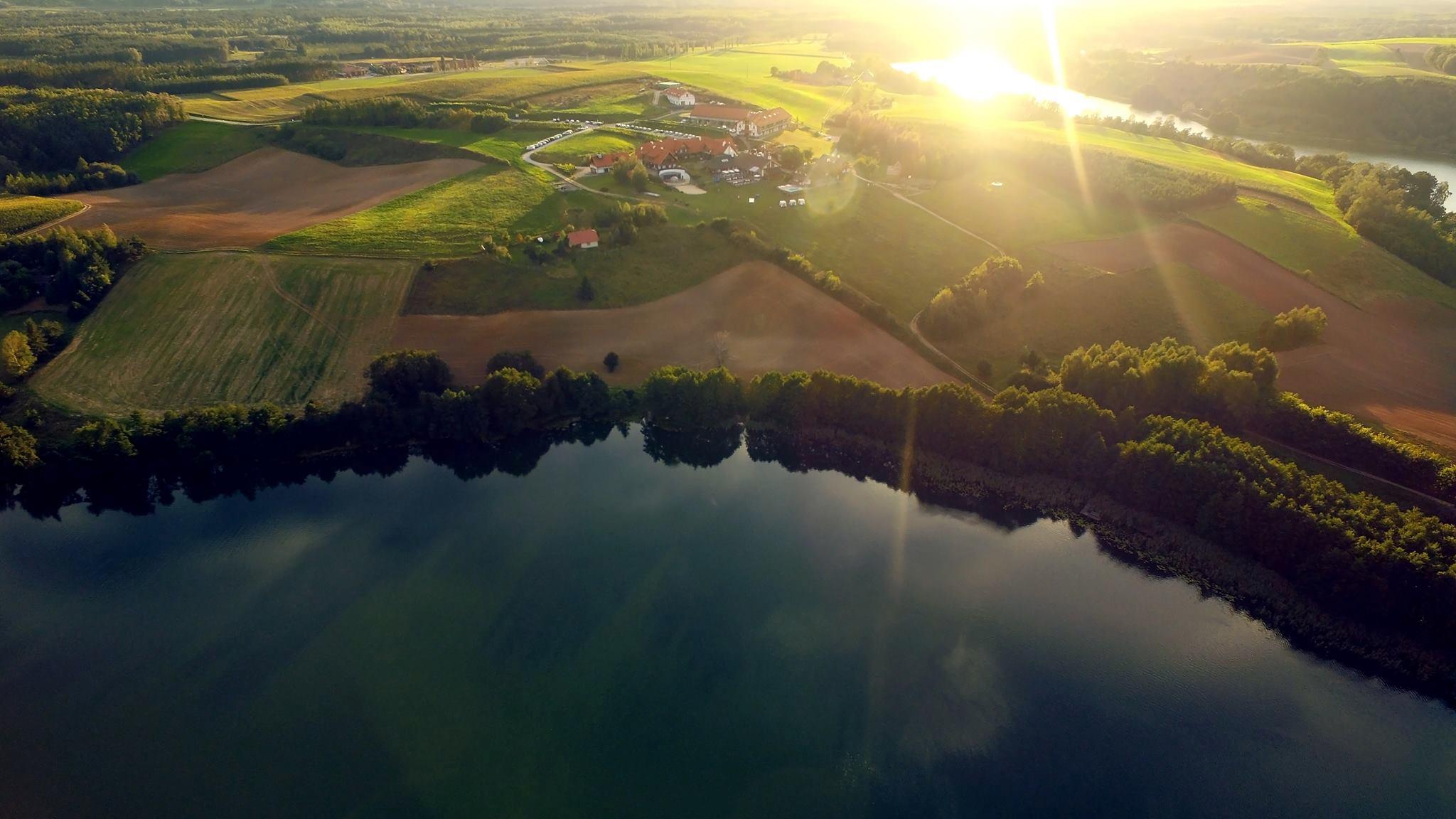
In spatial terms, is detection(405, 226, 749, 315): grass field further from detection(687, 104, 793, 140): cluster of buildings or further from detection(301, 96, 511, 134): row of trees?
detection(687, 104, 793, 140): cluster of buildings

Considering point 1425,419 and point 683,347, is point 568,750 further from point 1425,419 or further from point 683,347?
point 1425,419

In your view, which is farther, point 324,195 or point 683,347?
point 324,195

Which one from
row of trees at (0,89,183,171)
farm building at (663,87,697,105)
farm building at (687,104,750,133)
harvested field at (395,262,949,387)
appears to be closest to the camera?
harvested field at (395,262,949,387)

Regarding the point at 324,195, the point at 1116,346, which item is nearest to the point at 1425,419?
the point at 1116,346

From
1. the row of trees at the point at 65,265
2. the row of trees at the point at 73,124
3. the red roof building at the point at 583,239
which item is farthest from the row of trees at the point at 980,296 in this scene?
the row of trees at the point at 73,124

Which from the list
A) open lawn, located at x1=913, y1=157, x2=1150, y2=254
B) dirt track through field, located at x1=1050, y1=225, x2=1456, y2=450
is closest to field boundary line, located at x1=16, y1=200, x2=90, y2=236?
open lawn, located at x1=913, y1=157, x2=1150, y2=254

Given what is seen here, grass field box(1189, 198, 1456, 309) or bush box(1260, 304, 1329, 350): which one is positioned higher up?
grass field box(1189, 198, 1456, 309)
